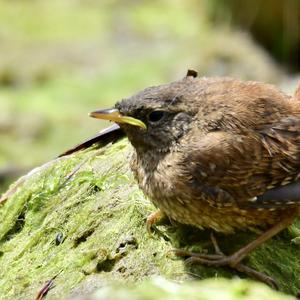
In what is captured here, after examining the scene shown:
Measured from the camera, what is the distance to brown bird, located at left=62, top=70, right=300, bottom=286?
11.9 ft

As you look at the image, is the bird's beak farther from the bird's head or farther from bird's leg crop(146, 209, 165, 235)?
bird's leg crop(146, 209, 165, 235)

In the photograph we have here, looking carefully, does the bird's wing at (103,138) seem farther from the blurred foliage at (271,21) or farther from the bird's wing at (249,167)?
the blurred foliage at (271,21)

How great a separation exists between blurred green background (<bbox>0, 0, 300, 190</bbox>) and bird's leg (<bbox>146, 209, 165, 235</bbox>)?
19.7 ft

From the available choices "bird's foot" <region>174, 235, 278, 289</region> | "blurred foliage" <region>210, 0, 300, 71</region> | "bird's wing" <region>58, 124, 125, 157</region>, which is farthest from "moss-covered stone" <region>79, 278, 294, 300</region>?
"blurred foliage" <region>210, 0, 300, 71</region>

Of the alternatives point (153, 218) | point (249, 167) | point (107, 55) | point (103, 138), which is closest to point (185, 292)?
point (249, 167)

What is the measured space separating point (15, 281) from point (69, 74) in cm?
981

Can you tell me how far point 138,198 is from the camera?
13.4ft

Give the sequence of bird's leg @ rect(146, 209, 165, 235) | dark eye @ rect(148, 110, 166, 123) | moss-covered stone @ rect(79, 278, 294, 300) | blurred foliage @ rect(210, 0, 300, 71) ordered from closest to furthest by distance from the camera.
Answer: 1. moss-covered stone @ rect(79, 278, 294, 300)
2. bird's leg @ rect(146, 209, 165, 235)
3. dark eye @ rect(148, 110, 166, 123)
4. blurred foliage @ rect(210, 0, 300, 71)

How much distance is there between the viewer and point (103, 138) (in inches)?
187

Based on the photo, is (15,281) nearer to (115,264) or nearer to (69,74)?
(115,264)

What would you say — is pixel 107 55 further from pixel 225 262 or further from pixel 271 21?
pixel 225 262

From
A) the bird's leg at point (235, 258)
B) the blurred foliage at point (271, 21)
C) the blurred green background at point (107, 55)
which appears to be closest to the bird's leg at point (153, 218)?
the bird's leg at point (235, 258)

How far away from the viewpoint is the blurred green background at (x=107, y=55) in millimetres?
11312

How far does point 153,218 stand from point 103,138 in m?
1.03
